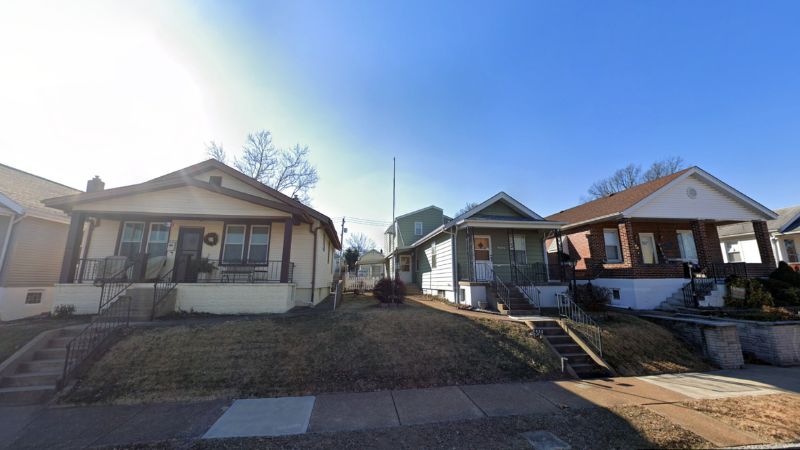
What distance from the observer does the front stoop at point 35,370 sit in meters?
5.66

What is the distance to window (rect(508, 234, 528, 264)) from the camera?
1475 cm

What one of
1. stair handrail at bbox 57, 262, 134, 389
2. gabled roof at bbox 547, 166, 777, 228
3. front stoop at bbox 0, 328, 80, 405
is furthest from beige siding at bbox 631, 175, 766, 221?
front stoop at bbox 0, 328, 80, 405

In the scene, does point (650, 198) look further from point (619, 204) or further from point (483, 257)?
point (483, 257)

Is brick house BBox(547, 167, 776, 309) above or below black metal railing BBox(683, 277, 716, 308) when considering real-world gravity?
above

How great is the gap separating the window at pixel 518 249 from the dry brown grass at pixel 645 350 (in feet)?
17.1

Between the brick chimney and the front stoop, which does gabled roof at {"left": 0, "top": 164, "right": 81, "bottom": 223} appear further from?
the front stoop

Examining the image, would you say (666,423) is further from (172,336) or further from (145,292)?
(145,292)

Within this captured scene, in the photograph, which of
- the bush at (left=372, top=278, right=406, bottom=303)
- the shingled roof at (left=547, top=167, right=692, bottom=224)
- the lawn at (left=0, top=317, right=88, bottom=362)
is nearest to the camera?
the lawn at (left=0, top=317, right=88, bottom=362)

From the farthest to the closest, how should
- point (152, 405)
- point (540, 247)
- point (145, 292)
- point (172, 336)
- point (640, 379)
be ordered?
point (540, 247)
point (145, 292)
point (172, 336)
point (640, 379)
point (152, 405)

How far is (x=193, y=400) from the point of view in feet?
18.3

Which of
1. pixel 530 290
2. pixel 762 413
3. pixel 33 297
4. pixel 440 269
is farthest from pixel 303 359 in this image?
pixel 33 297

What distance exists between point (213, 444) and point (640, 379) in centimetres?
860

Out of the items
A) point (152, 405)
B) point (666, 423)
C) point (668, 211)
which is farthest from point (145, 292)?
point (668, 211)

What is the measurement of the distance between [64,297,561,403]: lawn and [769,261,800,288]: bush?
13663 mm
